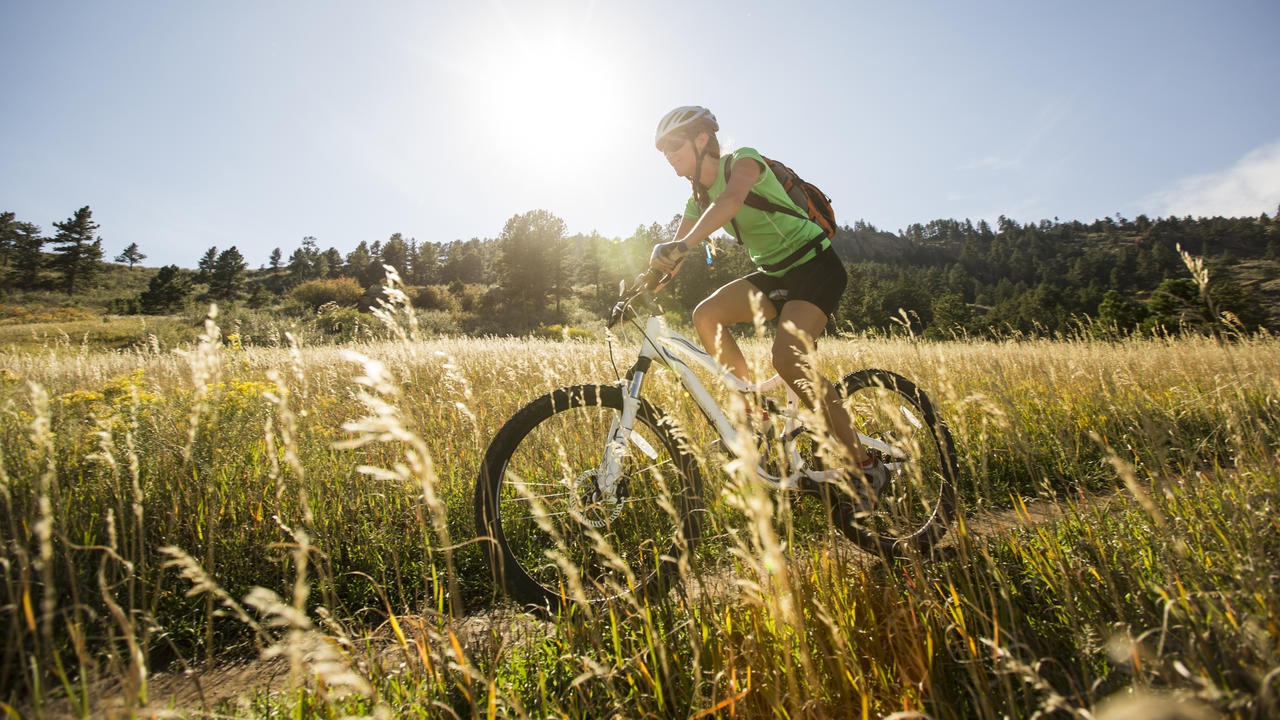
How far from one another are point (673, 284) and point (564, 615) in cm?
3675

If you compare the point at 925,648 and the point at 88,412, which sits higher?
the point at 88,412

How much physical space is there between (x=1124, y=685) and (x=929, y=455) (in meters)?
2.28

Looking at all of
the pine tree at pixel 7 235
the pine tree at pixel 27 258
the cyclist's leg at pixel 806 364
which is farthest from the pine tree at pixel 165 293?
the cyclist's leg at pixel 806 364

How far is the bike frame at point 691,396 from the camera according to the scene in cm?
254

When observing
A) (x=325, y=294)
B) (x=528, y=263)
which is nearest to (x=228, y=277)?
(x=325, y=294)

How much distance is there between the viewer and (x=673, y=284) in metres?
37.9

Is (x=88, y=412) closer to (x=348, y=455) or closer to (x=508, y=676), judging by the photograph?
(x=348, y=455)

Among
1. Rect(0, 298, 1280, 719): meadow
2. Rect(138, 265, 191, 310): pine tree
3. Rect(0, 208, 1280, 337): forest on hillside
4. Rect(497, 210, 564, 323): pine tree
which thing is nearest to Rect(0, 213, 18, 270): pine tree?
Rect(0, 208, 1280, 337): forest on hillside

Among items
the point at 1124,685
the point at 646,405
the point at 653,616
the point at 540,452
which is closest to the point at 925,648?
the point at 1124,685

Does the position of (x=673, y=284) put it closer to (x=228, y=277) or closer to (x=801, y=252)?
(x=801, y=252)

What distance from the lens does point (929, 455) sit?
11.8ft

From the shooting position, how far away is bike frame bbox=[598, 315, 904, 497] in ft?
8.35

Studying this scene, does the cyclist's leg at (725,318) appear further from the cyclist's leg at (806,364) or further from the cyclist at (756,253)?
the cyclist's leg at (806,364)

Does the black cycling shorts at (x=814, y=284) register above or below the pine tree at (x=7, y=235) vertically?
below
